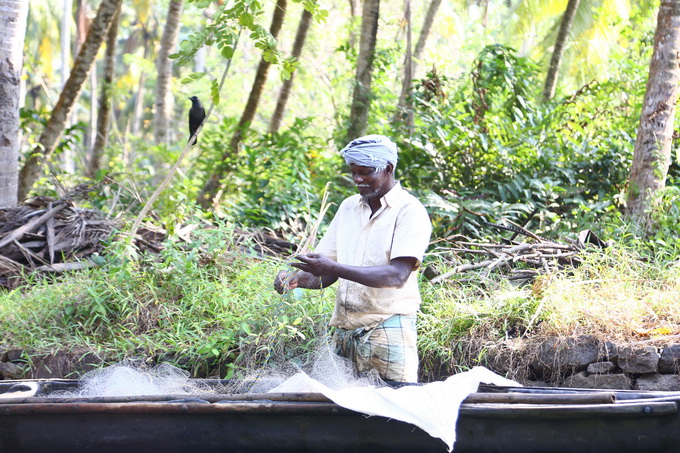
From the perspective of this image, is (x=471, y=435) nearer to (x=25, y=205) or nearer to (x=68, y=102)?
(x=25, y=205)

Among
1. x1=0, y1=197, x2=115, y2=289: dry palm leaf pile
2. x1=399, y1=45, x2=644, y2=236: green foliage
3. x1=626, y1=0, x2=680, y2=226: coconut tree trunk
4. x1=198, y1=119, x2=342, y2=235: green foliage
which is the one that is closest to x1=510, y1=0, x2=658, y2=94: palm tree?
x1=399, y1=45, x2=644, y2=236: green foliage

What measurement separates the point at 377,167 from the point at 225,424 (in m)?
1.31

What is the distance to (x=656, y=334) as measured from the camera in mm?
4453

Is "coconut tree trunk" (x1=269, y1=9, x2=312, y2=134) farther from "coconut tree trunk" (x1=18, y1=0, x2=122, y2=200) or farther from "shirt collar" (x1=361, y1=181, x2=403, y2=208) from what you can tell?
"shirt collar" (x1=361, y1=181, x2=403, y2=208)

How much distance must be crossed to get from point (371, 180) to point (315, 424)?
109 centimetres

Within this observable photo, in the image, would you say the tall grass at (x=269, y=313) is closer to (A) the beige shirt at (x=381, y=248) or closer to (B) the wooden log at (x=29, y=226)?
(B) the wooden log at (x=29, y=226)

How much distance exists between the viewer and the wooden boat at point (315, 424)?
2887mm

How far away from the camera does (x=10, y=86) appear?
21.7 ft

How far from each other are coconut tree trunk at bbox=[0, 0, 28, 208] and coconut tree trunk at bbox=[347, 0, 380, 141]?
3.39 metres

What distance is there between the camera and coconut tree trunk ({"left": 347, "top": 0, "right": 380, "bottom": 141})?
8.05 m

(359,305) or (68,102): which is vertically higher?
(68,102)

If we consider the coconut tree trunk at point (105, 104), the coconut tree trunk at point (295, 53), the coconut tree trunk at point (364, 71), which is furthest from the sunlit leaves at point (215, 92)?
the coconut tree trunk at point (105, 104)

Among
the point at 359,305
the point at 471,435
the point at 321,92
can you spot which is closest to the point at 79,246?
the point at 359,305

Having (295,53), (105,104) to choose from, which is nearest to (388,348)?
(295,53)
